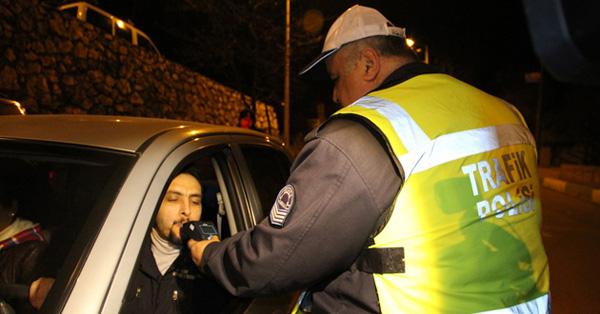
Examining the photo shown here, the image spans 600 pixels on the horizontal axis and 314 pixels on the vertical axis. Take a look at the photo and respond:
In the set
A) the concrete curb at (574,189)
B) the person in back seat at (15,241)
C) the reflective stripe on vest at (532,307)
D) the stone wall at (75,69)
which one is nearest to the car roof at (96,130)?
the person in back seat at (15,241)

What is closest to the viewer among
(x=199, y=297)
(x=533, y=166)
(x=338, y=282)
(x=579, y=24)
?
(x=579, y=24)

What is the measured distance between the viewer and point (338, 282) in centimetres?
140

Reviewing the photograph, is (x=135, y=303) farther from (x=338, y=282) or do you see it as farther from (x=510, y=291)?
(x=510, y=291)

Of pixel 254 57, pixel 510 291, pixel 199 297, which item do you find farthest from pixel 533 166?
pixel 254 57

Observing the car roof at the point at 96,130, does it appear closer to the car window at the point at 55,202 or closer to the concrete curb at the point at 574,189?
the car window at the point at 55,202

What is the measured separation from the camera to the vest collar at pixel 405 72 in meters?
1.55

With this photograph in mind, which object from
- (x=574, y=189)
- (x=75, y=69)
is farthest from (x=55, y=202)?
(x=574, y=189)

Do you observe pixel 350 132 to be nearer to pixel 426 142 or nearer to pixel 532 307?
pixel 426 142

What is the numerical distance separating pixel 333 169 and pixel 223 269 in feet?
1.57

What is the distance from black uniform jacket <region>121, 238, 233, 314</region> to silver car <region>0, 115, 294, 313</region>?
0.14 m

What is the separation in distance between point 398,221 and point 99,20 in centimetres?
975

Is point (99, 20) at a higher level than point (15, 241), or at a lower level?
higher

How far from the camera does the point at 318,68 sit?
189 centimetres

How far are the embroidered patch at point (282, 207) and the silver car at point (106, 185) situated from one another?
373 millimetres
